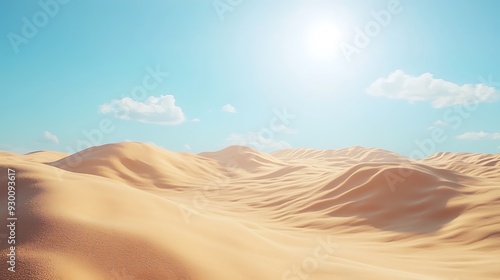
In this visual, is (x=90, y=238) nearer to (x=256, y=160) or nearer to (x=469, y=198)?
(x=469, y=198)

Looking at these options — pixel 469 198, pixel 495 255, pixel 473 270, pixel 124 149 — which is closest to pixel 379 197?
pixel 469 198

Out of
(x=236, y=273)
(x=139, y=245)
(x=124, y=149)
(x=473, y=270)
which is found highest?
(x=124, y=149)

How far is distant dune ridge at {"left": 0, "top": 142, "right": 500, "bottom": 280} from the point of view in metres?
3.21

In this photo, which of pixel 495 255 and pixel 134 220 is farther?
pixel 495 255

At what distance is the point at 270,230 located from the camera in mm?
8586

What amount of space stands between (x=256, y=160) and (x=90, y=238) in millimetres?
41566

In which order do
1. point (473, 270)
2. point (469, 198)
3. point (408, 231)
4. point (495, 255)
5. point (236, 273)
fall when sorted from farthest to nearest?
point (469, 198), point (408, 231), point (495, 255), point (473, 270), point (236, 273)

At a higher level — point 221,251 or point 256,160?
point 256,160

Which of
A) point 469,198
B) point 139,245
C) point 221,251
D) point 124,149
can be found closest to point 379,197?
point 469,198

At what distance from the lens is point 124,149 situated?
29734 millimetres

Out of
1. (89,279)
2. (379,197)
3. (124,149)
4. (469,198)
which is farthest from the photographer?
(124,149)

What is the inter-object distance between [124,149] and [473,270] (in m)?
28.2

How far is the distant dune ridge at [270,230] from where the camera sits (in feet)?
10.5

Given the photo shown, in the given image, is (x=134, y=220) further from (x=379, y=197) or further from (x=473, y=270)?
(x=379, y=197)
